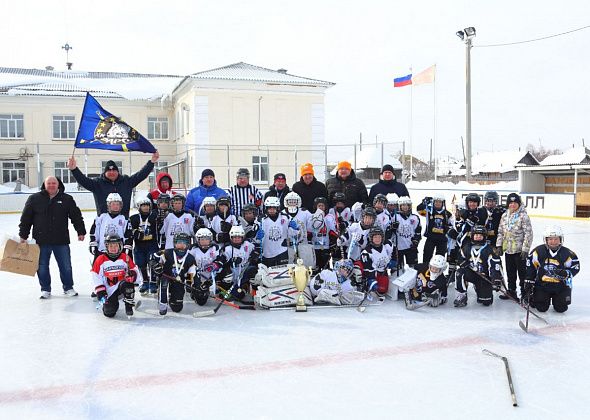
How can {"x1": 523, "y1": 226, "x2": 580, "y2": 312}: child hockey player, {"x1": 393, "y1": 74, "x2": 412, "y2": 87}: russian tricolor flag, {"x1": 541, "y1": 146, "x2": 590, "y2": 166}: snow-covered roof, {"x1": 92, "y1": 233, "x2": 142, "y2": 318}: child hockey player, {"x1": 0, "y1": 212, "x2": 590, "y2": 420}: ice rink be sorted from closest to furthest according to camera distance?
{"x1": 0, "y1": 212, "x2": 590, "y2": 420}: ice rink, {"x1": 92, "y1": 233, "x2": 142, "y2": 318}: child hockey player, {"x1": 523, "y1": 226, "x2": 580, "y2": 312}: child hockey player, {"x1": 541, "y1": 146, "x2": 590, "y2": 166}: snow-covered roof, {"x1": 393, "y1": 74, "x2": 412, "y2": 87}: russian tricolor flag

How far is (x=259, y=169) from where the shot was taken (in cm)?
2031

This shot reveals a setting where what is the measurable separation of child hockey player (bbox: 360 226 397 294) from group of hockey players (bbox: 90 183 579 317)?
1 centimetres

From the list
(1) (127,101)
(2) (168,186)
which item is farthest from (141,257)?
(1) (127,101)

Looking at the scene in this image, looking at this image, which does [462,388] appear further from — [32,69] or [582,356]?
[32,69]

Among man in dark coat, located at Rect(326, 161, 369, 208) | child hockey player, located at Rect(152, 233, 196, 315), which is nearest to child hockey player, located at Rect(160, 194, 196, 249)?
child hockey player, located at Rect(152, 233, 196, 315)

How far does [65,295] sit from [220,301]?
5.82ft

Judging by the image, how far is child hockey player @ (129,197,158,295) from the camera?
5.30 m

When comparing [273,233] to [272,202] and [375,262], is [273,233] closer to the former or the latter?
[272,202]

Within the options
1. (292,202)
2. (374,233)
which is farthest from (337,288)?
(292,202)

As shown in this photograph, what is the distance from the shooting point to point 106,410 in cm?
280

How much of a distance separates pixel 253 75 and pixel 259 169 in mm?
4759

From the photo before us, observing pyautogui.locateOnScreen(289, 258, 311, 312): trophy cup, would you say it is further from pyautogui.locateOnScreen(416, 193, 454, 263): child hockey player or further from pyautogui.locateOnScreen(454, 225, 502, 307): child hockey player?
pyautogui.locateOnScreen(416, 193, 454, 263): child hockey player

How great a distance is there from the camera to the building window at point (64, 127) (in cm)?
2309

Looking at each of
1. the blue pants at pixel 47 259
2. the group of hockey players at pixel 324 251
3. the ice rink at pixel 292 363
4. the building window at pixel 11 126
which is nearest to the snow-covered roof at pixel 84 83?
the building window at pixel 11 126
